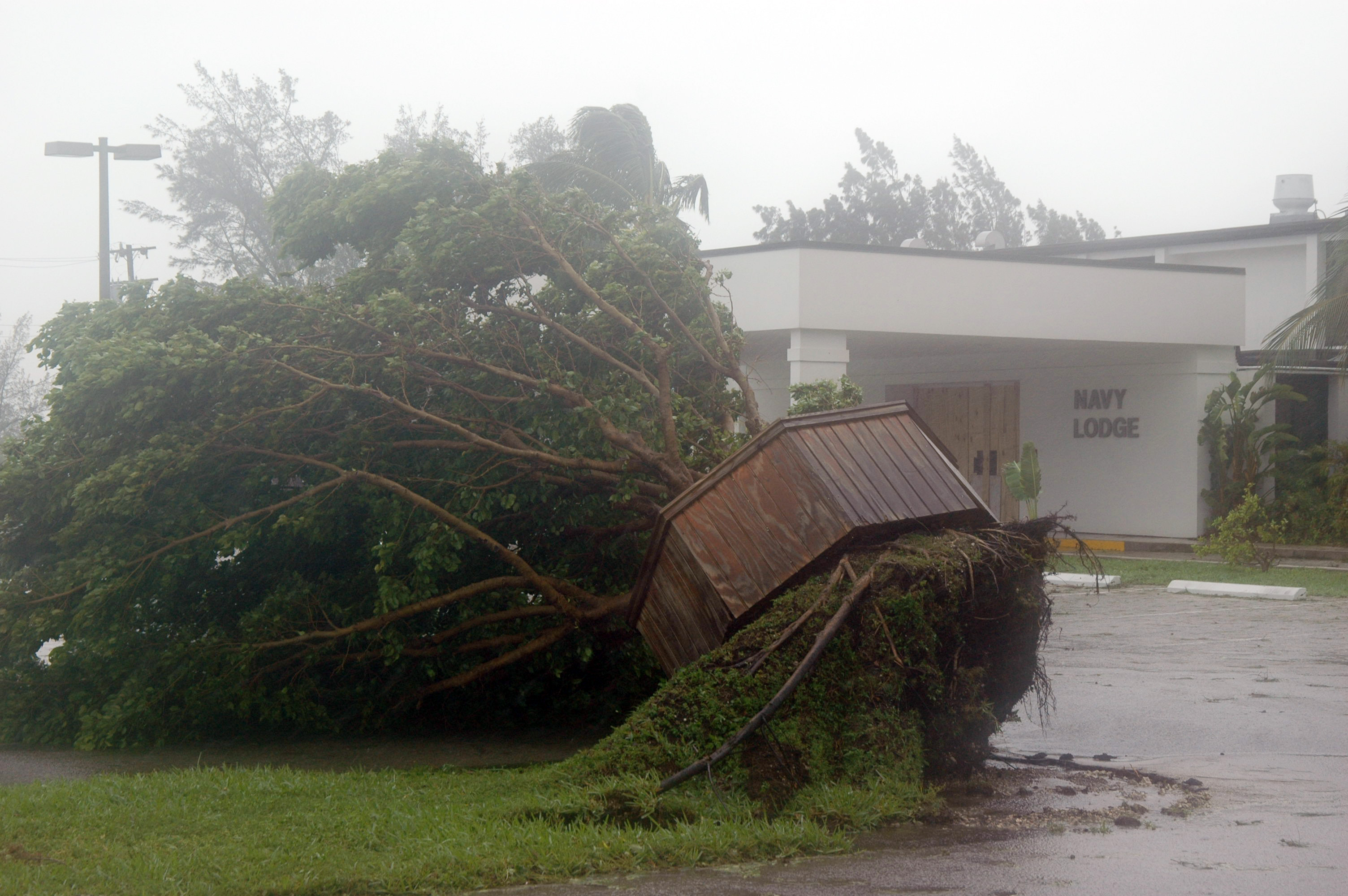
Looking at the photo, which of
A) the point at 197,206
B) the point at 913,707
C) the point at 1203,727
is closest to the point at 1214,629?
the point at 1203,727

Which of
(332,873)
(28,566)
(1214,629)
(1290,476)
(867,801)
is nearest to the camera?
(332,873)

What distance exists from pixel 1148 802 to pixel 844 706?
5.34 ft

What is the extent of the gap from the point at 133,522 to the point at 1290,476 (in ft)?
56.0

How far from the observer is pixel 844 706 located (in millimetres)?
6070

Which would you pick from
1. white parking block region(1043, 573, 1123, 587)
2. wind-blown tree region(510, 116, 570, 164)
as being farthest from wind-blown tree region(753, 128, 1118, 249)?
white parking block region(1043, 573, 1123, 587)

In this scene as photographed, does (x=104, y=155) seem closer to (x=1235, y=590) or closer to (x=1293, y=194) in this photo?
(x=1235, y=590)

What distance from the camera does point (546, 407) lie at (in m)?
9.55

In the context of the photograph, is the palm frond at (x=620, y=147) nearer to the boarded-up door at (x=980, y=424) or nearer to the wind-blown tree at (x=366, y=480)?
the boarded-up door at (x=980, y=424)

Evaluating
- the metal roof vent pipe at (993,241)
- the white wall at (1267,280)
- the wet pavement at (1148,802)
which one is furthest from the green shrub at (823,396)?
the metal roof vent pipe at (993,241)

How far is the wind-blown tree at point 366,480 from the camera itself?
8.83 m

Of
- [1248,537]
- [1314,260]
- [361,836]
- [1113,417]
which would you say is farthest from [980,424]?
[361,836]

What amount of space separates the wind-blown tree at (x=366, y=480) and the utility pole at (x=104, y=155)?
9944 mm

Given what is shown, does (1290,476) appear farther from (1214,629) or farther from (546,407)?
(546,407)

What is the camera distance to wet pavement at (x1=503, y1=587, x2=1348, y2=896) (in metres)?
4.78
